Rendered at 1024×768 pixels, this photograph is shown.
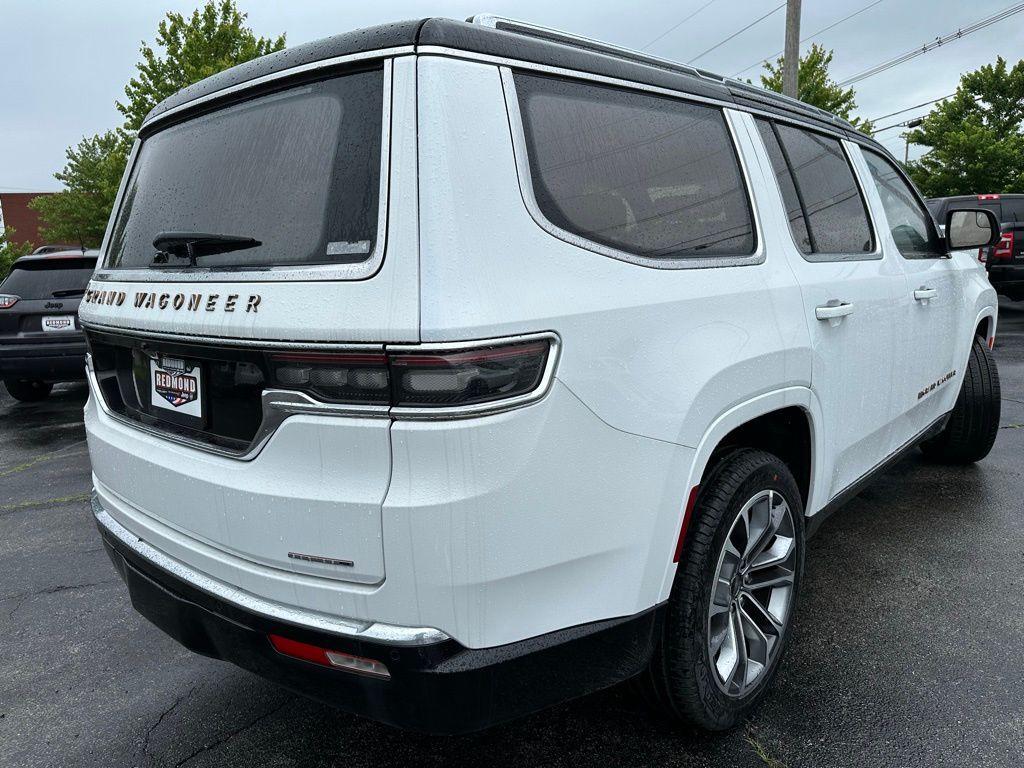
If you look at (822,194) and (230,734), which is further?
(822,194)

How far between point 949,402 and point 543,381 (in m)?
3.31

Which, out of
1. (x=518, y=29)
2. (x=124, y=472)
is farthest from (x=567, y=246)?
(x=124, y=472)

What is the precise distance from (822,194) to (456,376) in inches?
75.2

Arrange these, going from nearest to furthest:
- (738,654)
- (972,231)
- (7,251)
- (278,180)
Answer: (278,180) → (738,654) → (972,231) → (7,251)

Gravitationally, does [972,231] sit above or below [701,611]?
above

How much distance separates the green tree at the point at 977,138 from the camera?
77.6ft

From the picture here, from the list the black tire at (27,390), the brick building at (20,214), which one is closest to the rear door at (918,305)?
the black tire at (27,390)

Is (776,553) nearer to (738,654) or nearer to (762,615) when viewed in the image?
(762,615)

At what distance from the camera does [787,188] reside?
250 cm

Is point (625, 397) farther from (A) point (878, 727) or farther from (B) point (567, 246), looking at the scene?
(A) point (878, 727)

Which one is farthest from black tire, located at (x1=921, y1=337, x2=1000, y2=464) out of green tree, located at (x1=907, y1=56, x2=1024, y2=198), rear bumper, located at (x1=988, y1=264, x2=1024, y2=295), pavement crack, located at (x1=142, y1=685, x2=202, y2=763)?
green tree, located at (x1=907, y1=56, x2=1024, y2=198)

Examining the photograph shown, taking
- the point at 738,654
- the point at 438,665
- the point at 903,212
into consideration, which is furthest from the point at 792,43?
the point at 438,665

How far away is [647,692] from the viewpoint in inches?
82.0

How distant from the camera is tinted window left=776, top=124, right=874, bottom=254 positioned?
2.62m
